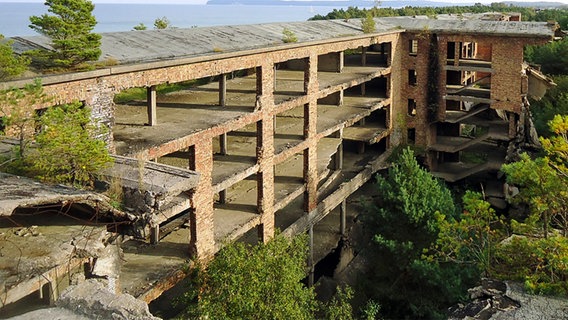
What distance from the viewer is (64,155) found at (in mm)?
→ 10883

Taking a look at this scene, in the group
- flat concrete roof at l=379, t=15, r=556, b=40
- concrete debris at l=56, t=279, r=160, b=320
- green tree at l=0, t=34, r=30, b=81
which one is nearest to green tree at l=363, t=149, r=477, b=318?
flat concrete roof at l=379, t=15, r=556, b=40

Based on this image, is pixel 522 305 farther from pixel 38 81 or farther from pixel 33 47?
pixel 33 47

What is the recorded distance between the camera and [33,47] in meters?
15.7

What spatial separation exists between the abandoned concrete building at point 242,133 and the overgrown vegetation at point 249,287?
4.16ft

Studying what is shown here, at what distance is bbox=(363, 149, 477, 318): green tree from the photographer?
21766 mm

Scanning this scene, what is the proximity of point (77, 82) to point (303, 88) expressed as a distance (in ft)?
42.2

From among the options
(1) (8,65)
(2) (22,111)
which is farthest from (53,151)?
(1) (8,65)

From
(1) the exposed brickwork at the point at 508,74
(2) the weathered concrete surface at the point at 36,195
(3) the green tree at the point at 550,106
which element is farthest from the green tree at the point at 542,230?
(3) the green tree at the point at 550,106

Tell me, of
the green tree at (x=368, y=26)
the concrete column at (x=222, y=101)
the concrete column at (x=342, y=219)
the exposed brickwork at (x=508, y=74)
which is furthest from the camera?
the exposed brickwork at (x=508, y=74)

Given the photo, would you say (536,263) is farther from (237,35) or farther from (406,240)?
(237,35)

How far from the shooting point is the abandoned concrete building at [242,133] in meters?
10.3

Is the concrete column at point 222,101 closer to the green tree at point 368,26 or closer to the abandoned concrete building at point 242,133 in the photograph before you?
the abandoned concrete building at point 242,133

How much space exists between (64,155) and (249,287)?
Answer: 6.70m

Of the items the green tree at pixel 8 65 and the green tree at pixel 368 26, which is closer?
the green tree at pixel 8 65
